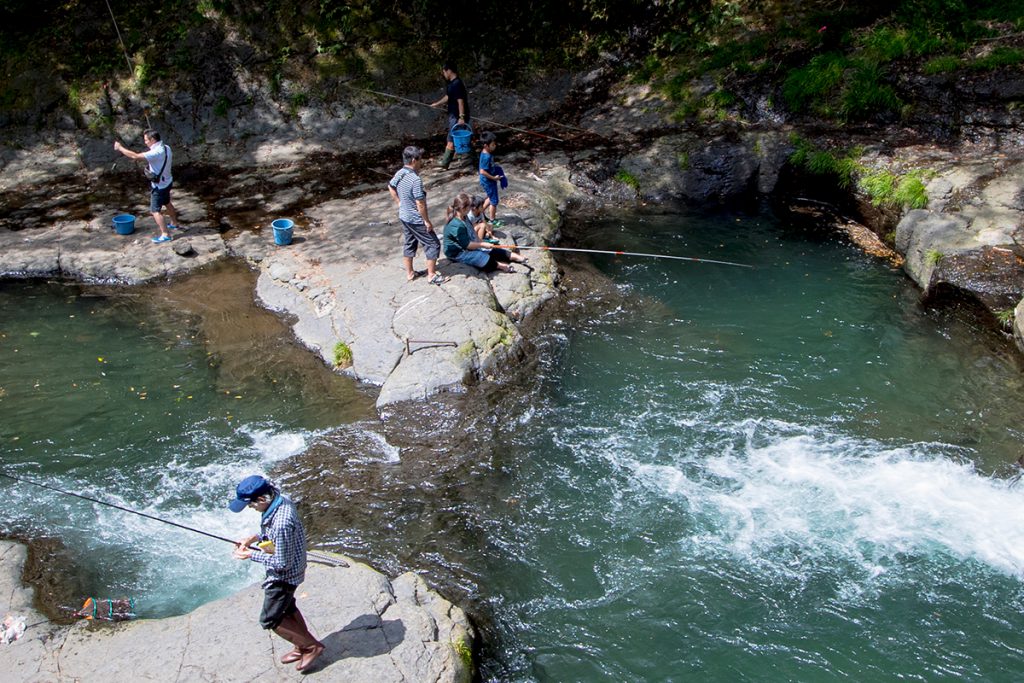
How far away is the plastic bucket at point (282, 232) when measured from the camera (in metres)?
11.1

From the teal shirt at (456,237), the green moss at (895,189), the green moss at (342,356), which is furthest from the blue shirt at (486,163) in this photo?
the green moss at (895,189)

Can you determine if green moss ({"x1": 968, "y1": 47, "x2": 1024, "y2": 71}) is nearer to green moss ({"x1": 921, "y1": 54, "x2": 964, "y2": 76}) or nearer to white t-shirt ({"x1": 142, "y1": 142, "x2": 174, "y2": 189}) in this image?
green moss ({"x1": 921, "y1": 54, "x2": 964, "y2": 76})

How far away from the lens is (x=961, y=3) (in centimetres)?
1425

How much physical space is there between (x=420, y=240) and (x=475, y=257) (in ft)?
2.67

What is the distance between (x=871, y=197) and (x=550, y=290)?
543cm

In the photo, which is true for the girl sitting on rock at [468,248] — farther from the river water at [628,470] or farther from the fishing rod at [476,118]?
the fishing rod at [476,118]

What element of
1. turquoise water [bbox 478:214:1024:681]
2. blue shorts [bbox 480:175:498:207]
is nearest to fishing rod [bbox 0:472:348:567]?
turquoise water [bbox 478:214:1024:681]

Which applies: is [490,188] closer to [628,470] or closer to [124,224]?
[628,470]

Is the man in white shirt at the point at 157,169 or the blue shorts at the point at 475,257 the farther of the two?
the man in white shirt at the point at 157,169

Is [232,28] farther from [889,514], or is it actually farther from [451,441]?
[889,514]

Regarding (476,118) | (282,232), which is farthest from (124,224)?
(476,118)

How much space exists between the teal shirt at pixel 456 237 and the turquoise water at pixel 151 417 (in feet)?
6.91

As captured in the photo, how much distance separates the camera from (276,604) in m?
4.98

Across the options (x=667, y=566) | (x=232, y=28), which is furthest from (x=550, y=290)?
(x=232, y=28)
